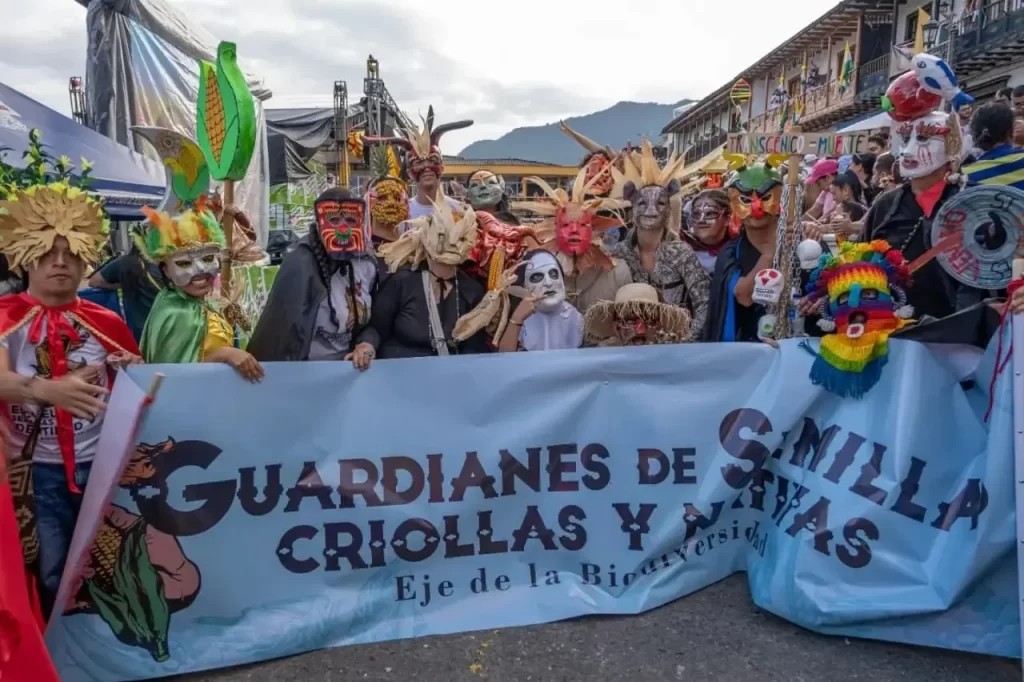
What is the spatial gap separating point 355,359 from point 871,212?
311 centimetres

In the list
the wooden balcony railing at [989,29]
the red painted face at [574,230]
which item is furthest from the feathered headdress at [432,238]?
the wooden balcony railing at [989,29]

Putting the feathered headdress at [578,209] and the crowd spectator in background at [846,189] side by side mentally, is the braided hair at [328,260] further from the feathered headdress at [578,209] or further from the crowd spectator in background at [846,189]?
the crowd spectator in background at [846,189]

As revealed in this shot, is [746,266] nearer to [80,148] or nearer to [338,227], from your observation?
[338,227]

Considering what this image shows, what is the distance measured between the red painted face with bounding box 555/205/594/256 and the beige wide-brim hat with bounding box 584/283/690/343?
39 cm

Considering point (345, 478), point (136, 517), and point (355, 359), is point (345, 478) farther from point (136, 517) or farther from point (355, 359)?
point (136, 517)

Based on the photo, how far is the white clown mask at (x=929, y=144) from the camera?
3879 mm

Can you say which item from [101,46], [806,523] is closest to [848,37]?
[101,46]

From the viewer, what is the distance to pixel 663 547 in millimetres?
3271

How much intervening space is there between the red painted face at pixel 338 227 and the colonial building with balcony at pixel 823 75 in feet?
62.3

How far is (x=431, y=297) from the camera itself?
3734 millimetres

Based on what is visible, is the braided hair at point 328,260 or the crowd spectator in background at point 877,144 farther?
the crowd spectator in background at point 877,144

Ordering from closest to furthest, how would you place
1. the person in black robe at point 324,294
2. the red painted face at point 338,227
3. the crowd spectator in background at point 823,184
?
the person in black robe at point 324,294 < the red painted face at point 338,227 < the crowd spectator in background at point 823,184

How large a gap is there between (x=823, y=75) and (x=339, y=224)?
3355 centimetres

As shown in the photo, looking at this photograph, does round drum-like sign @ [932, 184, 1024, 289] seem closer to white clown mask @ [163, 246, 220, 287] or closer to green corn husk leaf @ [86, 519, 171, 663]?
white clown mask @ [163, 246, 220, 287]
